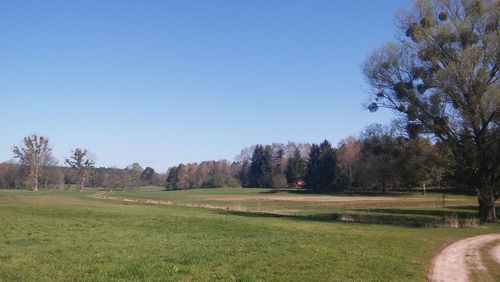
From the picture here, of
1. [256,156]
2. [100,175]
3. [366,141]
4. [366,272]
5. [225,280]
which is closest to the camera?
[225,280]

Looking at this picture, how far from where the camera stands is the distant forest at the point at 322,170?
3928 centimetres

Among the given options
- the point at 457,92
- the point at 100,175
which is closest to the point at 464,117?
the point at 457,92

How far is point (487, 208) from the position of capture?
37.7 meters

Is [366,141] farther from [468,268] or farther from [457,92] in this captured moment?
[468,268]

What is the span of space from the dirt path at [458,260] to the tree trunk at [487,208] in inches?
579

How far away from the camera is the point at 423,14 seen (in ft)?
127

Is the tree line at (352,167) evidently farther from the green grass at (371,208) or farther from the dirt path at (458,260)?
the dirt path at (458,260)

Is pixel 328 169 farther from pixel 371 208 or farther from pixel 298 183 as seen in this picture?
pixel 371 208

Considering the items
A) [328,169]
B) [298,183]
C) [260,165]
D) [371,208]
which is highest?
[260,165]

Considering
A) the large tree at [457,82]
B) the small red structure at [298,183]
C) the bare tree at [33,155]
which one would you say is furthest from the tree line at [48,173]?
the large tree at [457,82]

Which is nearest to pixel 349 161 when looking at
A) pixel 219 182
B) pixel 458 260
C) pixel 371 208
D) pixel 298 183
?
pixel 298 183

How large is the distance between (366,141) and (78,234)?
28.1 metres

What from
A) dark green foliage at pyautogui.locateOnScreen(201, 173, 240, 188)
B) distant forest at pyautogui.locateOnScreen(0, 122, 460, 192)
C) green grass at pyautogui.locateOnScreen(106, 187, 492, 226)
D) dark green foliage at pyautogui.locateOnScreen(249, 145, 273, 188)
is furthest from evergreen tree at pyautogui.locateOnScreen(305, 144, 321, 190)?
green grass at pyautogui.locateOnScreen(106, 187, 492, 226)

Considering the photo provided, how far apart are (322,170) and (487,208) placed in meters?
103
